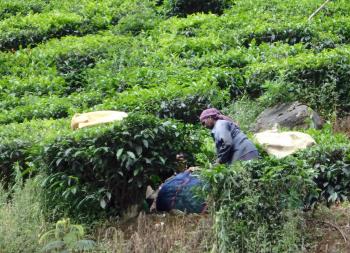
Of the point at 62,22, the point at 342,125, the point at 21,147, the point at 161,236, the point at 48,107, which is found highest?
the point at 21,147

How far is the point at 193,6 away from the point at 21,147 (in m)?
11.9

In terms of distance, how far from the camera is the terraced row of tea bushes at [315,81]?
1352 cm

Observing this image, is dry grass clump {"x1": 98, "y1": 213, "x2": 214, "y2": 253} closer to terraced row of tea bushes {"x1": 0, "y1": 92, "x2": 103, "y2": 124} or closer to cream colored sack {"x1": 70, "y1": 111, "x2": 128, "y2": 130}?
cream colored sack {"x1": 70, "y1": 111, "x2": 128, "y2": 130}

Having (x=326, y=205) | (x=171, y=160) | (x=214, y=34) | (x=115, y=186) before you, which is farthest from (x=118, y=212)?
(x=214, y=34)

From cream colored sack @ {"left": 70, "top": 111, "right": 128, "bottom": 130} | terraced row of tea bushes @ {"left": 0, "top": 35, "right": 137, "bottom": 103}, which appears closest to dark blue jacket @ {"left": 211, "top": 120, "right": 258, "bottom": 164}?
cream colored sack @ {"left": 70, "top": 111, "right": 128, "bottom": 130}

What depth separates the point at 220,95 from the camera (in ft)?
46.1

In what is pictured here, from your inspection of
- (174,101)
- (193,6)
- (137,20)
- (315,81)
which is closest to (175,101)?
(174,101)

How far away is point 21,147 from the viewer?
11094mm

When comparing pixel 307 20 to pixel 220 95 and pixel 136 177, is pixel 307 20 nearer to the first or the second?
pixel 220 95

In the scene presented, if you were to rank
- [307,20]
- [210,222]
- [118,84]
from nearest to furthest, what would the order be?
[210,222] → [118,84] → [307,20]

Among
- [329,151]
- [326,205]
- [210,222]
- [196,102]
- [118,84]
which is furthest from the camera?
[118,84]

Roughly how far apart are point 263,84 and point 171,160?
4844 mm

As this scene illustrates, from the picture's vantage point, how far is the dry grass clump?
8234 millimetres

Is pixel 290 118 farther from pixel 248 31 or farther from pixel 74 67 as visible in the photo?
pixel 74 67
